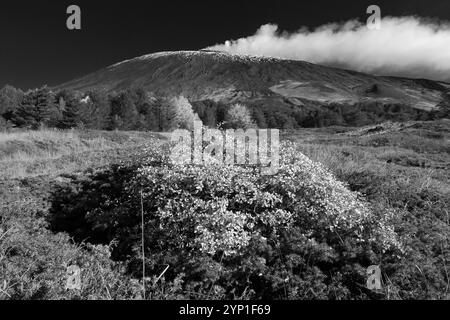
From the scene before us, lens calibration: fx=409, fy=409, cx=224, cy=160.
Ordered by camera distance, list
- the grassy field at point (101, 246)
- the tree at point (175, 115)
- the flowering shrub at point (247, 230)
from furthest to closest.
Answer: the tree at point (175, 115), the flowering shrub at point (247, 230), the grassy field at point (101, 246)

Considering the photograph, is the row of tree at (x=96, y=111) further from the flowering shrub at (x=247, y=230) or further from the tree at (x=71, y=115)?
the flowering shrub at (x=247, y=230)

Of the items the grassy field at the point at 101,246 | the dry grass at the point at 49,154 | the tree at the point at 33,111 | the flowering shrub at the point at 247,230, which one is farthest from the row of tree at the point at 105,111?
the flowering shrub at the point at 247,230

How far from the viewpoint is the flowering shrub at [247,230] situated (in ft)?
20.6

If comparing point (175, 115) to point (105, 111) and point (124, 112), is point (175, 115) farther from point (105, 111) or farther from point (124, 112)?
point (105, 111)

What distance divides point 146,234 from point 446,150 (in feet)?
65.9

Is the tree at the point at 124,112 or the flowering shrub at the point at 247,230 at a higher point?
the tree at the point at 124,112

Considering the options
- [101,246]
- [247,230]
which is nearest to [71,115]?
[101,246]

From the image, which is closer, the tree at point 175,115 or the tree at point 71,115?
the tree at point 71,115

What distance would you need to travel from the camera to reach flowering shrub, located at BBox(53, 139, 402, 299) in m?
6.29

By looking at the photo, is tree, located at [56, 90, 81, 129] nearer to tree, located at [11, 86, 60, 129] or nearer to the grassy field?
tree, located at [11, 86, 60, 129]

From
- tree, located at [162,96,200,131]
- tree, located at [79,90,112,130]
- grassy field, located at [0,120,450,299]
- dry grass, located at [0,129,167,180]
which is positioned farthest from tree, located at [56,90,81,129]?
grassy field, located at [0,120,450,299]

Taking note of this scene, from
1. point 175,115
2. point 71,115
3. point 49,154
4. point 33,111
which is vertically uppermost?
point 33,111

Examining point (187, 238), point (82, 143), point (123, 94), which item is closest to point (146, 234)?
point (187, 238)

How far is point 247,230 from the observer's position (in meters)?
7.21
